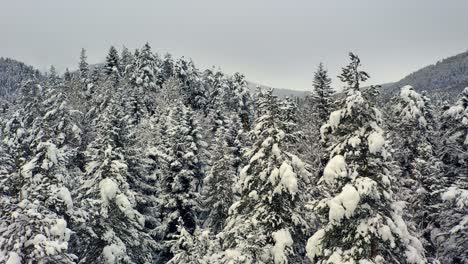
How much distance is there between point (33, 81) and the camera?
5162 centimetres

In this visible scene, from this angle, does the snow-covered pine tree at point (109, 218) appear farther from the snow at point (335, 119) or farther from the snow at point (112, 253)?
the snow at point (335, 119)

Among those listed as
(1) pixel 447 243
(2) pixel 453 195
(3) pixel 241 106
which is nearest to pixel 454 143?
(1) pixel 447 243

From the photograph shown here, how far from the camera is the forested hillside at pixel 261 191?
15.5 meters

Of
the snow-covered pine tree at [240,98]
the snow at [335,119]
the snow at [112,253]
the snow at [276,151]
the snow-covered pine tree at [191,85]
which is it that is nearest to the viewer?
the snow at [335,119]

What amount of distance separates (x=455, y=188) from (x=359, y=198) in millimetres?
6571

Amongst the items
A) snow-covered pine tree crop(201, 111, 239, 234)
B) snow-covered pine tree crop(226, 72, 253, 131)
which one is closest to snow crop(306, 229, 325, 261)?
snow-covered pine tree crop(201, 111, 239, 234)

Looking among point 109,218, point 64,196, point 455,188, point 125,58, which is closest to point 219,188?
point 109,218

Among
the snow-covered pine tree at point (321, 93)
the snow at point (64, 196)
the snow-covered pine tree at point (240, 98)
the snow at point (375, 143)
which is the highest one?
the snow-covered pine tree at point (240, 98)

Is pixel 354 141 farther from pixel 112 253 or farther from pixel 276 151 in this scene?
pixel 112 253

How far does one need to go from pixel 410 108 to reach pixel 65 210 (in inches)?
956

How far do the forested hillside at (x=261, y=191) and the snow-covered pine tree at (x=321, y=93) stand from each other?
0.80 ft

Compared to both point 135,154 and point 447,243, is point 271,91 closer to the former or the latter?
point 447,243

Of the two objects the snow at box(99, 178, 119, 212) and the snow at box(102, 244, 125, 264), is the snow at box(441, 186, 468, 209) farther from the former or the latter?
the snow at box(99, 178, 119, 212)

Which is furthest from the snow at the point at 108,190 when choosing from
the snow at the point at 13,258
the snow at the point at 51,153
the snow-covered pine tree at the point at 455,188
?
the snow-covered pine tree at the point at 455,188
